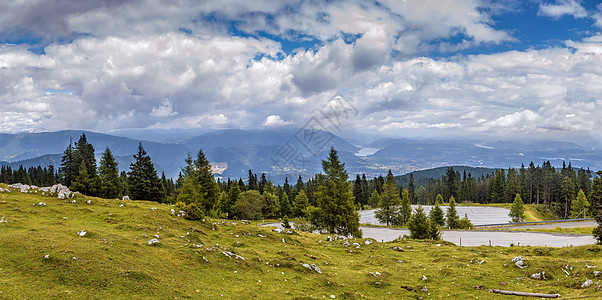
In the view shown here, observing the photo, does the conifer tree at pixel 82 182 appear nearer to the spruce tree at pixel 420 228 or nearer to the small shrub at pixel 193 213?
the small shrub at pixel 193 213

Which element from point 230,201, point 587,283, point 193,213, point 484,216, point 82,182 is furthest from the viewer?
point 484,216

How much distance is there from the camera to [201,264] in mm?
19109

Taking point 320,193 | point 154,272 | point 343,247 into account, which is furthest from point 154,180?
point 154,272

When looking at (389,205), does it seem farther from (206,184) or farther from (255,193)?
(206,184)

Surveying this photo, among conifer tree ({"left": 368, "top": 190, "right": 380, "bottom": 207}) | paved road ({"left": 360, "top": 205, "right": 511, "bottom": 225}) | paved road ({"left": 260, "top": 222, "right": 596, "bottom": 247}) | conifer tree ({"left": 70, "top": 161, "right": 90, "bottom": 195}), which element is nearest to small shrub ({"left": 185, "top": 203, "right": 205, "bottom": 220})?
paved road ({"left": 260, "top": 222, "right": 596, "bottom": 247})

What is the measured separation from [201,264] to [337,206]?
1221 inches

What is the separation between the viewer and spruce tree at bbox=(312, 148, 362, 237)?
4775 centimetres

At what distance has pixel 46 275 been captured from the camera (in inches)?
532

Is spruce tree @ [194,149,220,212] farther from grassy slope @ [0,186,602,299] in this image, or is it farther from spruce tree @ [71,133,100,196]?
grassy slope @ [0,186,602,299]

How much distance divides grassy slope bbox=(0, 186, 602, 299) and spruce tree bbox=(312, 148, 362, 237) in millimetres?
15545

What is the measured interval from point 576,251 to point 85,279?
3697 centimetres

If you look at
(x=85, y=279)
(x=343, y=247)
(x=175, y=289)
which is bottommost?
(x=343, y=247)

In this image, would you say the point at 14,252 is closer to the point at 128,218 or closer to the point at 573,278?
the point at 128,218

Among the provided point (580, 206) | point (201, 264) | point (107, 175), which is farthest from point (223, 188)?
point (580, 206)
